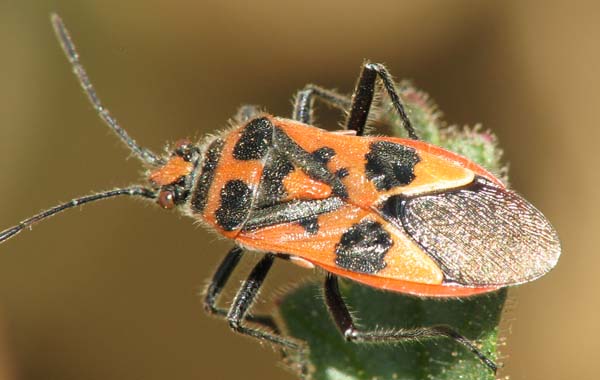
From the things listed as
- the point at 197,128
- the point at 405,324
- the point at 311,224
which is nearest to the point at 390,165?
the point at 311,224

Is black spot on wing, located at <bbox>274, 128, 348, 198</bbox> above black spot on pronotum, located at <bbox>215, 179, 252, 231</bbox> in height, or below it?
above

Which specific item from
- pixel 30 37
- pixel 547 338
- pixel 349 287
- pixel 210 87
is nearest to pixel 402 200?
pixel 349 287

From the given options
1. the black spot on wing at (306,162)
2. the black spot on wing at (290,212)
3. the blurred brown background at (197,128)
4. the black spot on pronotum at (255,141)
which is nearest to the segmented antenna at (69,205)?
the black spot on pronotum at (255,141)

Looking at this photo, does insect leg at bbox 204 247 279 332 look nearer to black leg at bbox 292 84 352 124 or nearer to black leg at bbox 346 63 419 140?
black leg at bbox 292 84 352 124

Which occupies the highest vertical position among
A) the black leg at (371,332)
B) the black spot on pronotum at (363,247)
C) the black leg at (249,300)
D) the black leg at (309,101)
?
the black leg at (309,101)

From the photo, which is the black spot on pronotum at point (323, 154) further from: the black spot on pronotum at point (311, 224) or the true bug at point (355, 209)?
the black spot on pronotum at point (311, 224)

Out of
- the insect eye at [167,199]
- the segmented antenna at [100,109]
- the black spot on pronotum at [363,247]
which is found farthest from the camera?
the segmented antenna at [100,109]

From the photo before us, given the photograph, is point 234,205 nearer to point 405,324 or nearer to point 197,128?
point 405,324

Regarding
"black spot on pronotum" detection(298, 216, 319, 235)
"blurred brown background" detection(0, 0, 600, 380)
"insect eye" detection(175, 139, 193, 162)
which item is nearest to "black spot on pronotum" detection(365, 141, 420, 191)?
"black spot on pronotum" detection(298, 216, 319, 235)

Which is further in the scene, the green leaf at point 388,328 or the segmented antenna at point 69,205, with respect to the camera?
the segmented antenna at point 69,205
